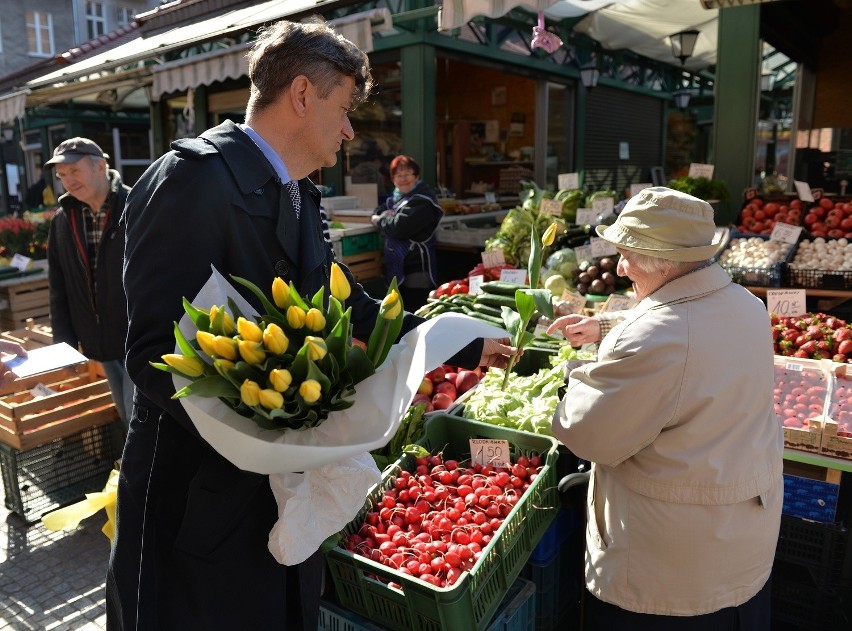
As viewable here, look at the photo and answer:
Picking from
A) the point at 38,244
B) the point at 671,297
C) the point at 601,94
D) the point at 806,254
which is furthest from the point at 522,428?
the point at 601,94

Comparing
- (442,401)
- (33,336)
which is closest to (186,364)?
(442,401)

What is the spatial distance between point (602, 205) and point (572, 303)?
59.1 inches

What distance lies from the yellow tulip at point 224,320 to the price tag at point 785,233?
4.37m

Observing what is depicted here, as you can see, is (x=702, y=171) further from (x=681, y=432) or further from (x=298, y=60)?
(x=298, y=60)

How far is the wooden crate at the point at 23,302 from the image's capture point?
6617mm

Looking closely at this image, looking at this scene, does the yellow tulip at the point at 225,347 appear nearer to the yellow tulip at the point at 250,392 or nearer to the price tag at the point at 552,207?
the yellow tulip at the point at 250,392

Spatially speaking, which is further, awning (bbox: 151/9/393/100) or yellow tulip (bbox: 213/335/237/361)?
awning (bbox: 151/9/393/100)

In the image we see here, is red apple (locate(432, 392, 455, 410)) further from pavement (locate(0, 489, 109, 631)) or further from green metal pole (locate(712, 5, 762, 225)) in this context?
green metal pole (locate(712, 5, 762, 225))

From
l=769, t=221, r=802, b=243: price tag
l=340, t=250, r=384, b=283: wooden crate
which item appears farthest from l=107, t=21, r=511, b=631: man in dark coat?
l=340, t=250, r=384, b=283: wooden crate

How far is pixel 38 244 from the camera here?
7812mm

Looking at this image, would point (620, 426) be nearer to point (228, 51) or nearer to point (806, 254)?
point (806, 254)

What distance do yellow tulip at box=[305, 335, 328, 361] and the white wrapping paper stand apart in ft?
0.51

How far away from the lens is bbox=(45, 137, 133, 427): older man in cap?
151 inches

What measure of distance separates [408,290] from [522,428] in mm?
3510
